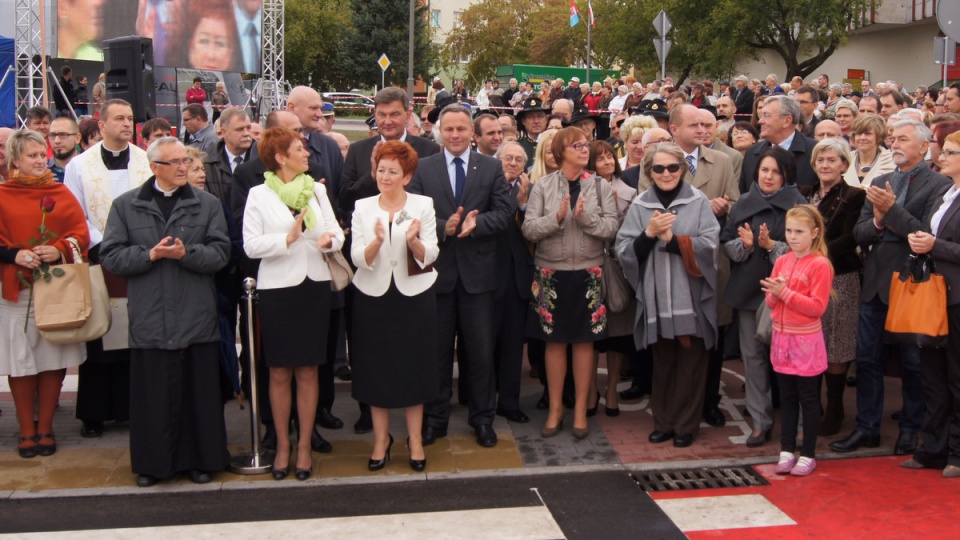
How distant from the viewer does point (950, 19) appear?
8672 millimetres

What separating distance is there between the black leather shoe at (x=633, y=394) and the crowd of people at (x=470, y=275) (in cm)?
2

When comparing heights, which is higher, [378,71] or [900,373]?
[378,71]

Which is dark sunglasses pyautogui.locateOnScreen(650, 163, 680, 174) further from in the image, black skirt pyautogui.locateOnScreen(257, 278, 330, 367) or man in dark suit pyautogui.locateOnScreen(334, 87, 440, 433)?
black skirt pyautogui.locateOnScreen(257, 278, 330, 367)

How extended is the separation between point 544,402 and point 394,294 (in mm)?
2016

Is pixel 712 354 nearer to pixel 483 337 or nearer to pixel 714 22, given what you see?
pixel 483 337

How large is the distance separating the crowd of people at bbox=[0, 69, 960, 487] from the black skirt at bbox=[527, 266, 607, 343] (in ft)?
0.05

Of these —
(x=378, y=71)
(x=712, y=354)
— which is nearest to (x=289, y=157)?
(x=712, y=354)

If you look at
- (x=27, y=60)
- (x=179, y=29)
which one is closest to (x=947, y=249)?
(x=27, y=60)

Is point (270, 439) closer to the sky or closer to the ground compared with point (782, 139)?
closer to the ground

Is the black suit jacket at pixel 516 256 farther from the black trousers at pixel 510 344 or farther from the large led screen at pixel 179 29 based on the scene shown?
the large led screen at pixel 179 29

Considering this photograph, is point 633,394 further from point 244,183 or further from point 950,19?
point 950,19

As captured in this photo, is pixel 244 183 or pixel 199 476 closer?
pixel 199 476

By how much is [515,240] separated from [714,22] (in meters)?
36.8

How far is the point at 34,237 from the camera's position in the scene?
19.9 ft
